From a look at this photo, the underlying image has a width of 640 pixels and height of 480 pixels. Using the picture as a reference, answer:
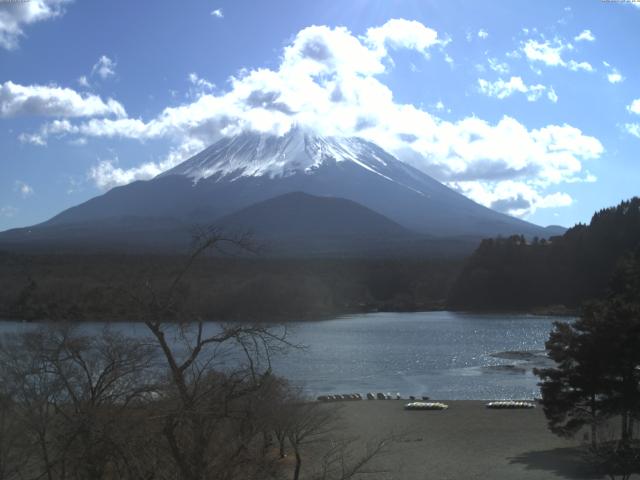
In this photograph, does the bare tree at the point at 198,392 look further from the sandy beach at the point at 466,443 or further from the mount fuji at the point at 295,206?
the mount fuji at the point at 295,206

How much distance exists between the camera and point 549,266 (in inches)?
2625

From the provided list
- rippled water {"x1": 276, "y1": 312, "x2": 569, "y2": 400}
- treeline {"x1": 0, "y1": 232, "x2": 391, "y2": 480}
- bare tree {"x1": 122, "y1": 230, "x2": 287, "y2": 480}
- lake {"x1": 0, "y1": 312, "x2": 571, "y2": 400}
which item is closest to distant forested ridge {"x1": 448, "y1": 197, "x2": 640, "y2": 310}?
rippled water {"x1": 276, "y1": 312, "x2": 569, "y2": 400}

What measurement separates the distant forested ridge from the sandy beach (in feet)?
153

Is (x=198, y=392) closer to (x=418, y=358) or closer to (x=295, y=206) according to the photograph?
(x=418, y=358)

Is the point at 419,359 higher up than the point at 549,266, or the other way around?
the point at 549,266

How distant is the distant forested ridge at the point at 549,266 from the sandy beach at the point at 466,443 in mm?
46690

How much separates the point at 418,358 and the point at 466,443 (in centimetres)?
1764

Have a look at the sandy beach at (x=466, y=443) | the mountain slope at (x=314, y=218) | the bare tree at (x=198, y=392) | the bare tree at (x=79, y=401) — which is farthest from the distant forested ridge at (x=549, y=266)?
the bare tree at (x=198, y=392)

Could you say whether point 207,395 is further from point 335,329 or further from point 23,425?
point 335,329

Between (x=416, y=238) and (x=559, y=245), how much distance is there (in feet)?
121

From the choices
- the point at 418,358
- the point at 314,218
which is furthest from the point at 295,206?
the point at 418,358

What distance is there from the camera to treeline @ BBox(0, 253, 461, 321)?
7336 millimetres

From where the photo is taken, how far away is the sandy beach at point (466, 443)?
41.4 ft

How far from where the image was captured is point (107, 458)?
588 cm
